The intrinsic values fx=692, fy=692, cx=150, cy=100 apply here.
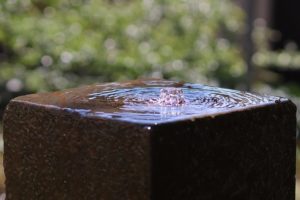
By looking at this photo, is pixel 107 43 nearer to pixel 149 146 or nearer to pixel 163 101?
pixel 163 101

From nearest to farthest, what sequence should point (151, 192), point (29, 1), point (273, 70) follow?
point (151, 192) → point (29, 1) → point (273, 70)

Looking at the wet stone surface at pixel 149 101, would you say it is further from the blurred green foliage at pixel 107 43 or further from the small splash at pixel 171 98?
the blurred green foliage at pixel 107 43

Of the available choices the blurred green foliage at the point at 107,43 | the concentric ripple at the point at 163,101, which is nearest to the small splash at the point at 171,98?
the concentric ripple at the point at 163,101

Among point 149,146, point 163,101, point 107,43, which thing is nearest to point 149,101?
point 163,101

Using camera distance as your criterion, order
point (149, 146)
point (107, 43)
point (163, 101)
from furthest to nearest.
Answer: point (107, 43)
point (163, 101)
point (149, 146)

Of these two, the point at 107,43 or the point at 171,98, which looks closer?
the point at 171,98

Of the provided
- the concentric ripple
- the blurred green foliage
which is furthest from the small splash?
the blurred green foliage

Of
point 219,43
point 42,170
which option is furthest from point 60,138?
point 219,43

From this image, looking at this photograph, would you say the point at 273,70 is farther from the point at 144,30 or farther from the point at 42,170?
the point at 42,170

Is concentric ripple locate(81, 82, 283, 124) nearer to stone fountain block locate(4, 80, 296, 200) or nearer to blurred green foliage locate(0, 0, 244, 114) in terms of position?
stone fountain block locate(4, 80, 296, 200)
